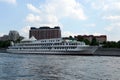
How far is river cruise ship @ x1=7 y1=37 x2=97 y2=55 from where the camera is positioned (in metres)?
129

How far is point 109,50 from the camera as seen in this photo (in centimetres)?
12988

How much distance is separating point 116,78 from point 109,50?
305ft

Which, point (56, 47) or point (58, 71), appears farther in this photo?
point (56, 47)

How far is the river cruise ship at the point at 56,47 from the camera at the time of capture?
129m

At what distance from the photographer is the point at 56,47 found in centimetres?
13475

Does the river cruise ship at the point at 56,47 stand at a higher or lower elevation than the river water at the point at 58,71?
higher

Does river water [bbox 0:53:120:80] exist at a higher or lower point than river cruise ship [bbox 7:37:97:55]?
lower

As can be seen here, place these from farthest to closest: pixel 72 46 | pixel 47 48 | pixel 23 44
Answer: pixel 23 44 → pixel 47 48 → pixel 72 46

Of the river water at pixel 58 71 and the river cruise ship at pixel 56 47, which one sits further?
the river cruise ship at pixel 56 47

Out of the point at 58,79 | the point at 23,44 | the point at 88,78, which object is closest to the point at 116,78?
the point at 88,78

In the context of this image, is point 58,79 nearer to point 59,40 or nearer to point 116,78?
point 116,78

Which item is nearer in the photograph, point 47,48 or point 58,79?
point 58,79

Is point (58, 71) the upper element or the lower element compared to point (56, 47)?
lower

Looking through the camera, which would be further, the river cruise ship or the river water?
the river cruise ship
